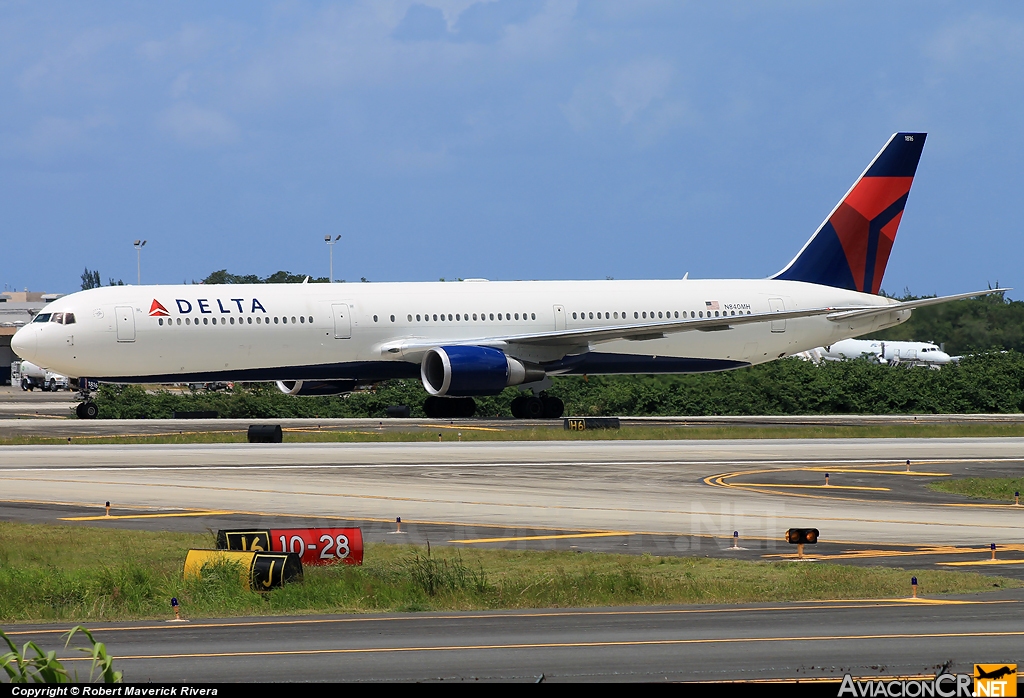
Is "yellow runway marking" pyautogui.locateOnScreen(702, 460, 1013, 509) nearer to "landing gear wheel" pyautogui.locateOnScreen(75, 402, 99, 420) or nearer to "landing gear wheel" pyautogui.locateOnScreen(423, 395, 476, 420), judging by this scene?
"landing gear wheel" pyautogui.locateOnScreen(423, 395, 476, 420)

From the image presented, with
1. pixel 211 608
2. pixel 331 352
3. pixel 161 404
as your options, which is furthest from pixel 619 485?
pixel 161 404

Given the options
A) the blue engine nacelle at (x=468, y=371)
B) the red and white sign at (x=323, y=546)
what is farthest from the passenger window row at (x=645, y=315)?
the red and white sign at (x=323, y=546)

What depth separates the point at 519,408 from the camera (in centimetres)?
5216

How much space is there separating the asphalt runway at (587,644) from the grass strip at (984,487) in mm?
12418

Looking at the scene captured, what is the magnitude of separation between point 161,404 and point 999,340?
59.7 metres

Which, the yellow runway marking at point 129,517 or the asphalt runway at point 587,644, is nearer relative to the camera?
the asphalt runway at point 587,644

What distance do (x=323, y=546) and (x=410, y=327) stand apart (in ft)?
96.3

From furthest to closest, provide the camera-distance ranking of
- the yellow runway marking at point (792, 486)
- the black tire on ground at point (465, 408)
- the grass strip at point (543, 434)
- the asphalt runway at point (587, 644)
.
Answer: the black tire on ground at point (465, 408), the grass strip at point (543, 434), the yellow runway marking at point (792, 486), the asphalt runway at point (587, 644)

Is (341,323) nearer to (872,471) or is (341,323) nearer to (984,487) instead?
(872,471)

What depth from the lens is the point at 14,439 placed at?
41.6 meters

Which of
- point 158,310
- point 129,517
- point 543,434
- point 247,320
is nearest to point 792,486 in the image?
point 543,434

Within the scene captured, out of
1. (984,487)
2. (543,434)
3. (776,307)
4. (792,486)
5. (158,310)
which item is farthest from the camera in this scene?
(776,307)

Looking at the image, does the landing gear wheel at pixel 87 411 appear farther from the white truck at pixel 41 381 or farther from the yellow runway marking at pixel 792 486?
the white truck at pixel 41 381

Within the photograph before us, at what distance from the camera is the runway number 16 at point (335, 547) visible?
2019 cm
